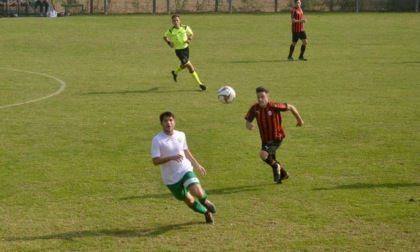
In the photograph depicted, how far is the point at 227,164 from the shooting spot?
16.4 meters

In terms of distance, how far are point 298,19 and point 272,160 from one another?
2141 centimetres

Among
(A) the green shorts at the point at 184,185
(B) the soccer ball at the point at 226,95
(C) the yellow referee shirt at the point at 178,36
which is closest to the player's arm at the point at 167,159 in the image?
(A) the green shorts at the point at 184,185

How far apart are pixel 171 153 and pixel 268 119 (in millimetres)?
3142

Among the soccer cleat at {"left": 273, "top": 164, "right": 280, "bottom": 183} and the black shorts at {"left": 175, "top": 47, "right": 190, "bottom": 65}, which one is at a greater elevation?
the black shorts at {"left": 175, "top": 47, "right": 190, "bottom": 65}

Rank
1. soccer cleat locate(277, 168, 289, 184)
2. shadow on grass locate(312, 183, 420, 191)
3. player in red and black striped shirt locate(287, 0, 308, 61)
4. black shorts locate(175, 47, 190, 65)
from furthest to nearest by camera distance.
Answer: player in red and black striped shirt locate(287, 0, 308, 61), black shorts locate(175, 47, 190, 65), soccer cleat locate(277, 168, 289, 184), shadow on grass locate(312, 183, 420, 191)

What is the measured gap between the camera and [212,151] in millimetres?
17688

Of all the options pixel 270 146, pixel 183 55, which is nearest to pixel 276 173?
pixel 270 146

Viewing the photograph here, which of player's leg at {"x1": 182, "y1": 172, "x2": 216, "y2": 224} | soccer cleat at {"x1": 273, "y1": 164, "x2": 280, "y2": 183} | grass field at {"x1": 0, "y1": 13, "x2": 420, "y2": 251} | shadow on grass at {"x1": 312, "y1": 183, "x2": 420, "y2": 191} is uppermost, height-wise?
player's leg at {"x1": 182, "y1": 172, "x2": 216, "y2": 224}

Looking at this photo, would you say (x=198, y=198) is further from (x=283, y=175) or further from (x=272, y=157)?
(x=283, y=175)

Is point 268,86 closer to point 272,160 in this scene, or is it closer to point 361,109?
point 361,109

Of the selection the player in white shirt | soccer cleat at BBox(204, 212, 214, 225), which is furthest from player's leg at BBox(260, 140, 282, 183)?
the player in white shirt

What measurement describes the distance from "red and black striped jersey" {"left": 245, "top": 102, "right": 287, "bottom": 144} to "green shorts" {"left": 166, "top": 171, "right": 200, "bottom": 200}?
295 centimetres

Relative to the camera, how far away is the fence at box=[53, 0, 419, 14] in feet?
193

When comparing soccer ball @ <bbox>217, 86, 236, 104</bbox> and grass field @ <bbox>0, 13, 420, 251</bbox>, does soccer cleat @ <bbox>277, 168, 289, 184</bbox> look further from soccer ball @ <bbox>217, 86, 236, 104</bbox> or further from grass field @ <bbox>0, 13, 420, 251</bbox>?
soccer ball @ <bbox>217, 86, 236, 104</bbox>
